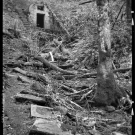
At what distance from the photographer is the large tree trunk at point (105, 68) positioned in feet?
10.6

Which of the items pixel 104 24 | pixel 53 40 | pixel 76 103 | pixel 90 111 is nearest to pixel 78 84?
pixel 76 103

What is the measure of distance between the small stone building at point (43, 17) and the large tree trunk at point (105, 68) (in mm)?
6816

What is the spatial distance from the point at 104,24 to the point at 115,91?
120 cm

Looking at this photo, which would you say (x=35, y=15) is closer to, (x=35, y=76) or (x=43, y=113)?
(x=35, y=76)

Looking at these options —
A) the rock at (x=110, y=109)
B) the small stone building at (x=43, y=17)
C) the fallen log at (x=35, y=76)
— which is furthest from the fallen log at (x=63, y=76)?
the small stone building at (x=43, y=17)

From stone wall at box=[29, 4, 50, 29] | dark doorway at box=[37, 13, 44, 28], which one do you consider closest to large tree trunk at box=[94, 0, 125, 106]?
stone wall at box=[29, 4, 50, 29]

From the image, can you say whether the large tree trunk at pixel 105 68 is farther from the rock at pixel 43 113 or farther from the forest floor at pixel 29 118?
the rock at pixel 43 113

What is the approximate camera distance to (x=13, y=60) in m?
5.88

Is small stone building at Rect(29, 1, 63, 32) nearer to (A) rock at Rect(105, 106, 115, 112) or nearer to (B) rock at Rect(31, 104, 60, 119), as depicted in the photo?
(A) rock at Rect(105, 106, 115, 112)

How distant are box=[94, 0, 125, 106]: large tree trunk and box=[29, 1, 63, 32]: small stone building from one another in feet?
22.4

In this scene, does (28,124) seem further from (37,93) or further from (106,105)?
(106,105)

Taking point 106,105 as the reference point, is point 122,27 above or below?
above

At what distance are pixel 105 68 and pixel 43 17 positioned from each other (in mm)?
7794

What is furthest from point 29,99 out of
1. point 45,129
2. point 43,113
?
point 45,129
